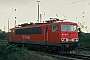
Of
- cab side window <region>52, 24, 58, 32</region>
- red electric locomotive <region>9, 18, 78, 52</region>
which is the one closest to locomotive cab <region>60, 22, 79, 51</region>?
red electric locomotive <region>9, 18, 78, 52</region>

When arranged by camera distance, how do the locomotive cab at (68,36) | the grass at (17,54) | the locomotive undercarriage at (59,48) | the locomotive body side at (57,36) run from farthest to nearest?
1. the locomotive body side at (57,36)
2. the locomotive cab at (68,36)
3. the locomotive undercarriage at (59,48)
4. the grass at (17,54)

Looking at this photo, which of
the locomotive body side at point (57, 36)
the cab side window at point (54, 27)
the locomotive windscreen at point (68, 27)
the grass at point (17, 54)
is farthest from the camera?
the cab side window at point (54, 27)

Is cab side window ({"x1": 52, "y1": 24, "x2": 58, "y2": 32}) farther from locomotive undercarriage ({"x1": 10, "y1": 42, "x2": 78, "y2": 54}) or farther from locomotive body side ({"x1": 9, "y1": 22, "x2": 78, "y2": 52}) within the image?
locomotive undercarriage ({"x1": 10, "y1": 42, "x2": 78, "y2": 54})

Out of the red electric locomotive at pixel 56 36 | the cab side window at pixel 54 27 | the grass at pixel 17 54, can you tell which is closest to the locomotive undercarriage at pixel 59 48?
the red electric locomotive at pixel 56 36

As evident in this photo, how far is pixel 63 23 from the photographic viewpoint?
81.3ft

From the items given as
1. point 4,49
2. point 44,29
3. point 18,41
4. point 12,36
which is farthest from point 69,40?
point 12,36

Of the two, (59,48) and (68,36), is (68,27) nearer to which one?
(68,36)

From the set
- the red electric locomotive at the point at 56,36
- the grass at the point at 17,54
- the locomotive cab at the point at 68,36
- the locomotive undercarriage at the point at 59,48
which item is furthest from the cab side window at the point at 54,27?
the grass at the point at 17,54

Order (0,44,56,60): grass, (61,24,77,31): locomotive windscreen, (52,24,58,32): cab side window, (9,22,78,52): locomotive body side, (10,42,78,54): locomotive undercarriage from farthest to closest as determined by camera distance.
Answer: (52,24,58,32): cab side window
(61,24,77,31): locomotive windscreen
(9,22,78,52): locomotive body side
(10,42,78,54): locomotive undercarriage
(0,44,56,60): grass

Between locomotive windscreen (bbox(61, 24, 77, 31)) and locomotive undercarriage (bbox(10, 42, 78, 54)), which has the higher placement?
locomotive windscreen (bbox(61, 24, 77, 31))

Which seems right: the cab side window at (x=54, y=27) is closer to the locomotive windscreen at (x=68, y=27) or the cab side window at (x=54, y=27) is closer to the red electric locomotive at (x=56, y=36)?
the red electric locomotive at (x=56, y=36)

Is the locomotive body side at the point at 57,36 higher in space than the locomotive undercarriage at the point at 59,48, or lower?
higher

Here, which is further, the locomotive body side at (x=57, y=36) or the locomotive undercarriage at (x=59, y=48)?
the locomotive body side at (x=57, y=36)

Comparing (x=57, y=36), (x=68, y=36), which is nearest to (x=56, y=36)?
(x=57, y=36)
